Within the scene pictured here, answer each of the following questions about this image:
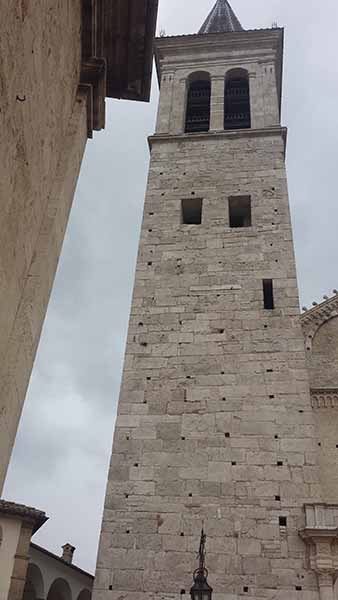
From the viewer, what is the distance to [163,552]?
340 inches

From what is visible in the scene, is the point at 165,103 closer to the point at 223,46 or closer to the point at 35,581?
the point at 223,46

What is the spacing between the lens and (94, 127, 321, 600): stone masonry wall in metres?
8.52

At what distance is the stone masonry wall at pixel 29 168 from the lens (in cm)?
282

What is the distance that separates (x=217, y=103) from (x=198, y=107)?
739 mm

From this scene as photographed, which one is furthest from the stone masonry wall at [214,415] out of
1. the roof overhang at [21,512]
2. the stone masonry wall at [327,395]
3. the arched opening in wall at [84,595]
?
the arched opening in wall at [84,595]

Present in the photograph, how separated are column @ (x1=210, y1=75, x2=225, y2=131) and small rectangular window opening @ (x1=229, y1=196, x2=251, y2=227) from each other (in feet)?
10.2

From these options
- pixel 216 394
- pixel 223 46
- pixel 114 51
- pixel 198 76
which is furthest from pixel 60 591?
pixel 223 46

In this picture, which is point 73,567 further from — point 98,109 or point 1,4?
point 1,4

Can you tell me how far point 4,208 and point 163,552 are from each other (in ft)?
23.7

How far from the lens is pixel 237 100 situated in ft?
57.3

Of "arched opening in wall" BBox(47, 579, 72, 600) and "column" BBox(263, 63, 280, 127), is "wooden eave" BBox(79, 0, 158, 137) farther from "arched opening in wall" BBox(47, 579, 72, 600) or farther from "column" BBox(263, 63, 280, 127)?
"arched opening in wall" BBox(47, 579, 72, 600)

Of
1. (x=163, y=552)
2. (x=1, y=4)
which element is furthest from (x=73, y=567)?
(x=1, y=4)

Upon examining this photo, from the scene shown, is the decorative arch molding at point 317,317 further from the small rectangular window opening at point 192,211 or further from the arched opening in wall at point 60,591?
the arched opening in wall at point 60,591

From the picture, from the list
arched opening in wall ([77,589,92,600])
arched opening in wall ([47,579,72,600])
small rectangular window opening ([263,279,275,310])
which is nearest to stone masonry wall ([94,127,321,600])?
small rectangular window opening ([263,279,275,310])
